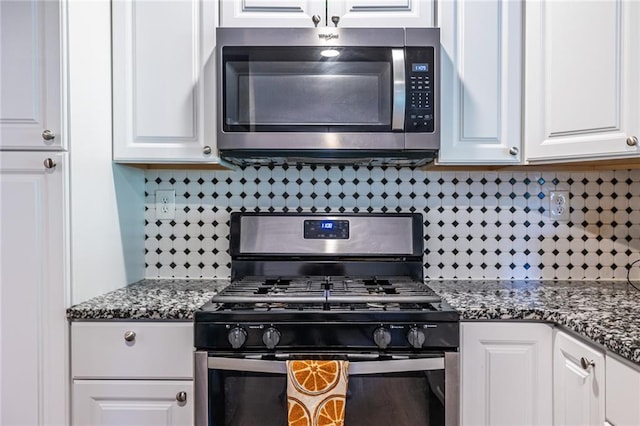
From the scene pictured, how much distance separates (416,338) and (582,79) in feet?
3.30

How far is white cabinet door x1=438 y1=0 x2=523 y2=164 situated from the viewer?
1.70 m

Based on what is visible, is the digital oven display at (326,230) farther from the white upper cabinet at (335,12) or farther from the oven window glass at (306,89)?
the white upper cabinet at (335,12)

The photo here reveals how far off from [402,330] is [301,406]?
1.19 ft

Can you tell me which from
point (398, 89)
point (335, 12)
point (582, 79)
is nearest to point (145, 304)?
point (398, 89)

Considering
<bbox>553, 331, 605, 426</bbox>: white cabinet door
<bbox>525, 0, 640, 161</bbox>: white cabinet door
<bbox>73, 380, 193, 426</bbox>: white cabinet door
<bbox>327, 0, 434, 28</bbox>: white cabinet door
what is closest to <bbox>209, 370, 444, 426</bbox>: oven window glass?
<bbox>73, 380, 193, 426</bbox>: white cabinet door

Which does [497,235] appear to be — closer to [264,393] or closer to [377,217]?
[377,217]

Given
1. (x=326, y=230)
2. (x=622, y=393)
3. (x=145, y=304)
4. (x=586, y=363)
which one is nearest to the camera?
(x=622, y=393)

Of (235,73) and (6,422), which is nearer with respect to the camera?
(6,422)

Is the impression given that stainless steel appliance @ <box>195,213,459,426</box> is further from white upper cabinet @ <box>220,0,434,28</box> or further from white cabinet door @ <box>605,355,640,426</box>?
white upper cabinet @ <box>220,0,434,28</box>

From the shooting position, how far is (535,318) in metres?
1.46

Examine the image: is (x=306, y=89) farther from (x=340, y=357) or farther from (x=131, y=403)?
(x=131, y=403)

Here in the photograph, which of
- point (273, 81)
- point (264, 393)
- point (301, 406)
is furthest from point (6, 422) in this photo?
point (273, 81)

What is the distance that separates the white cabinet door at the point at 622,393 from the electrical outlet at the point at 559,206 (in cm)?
92

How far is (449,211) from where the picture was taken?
79.1 inches
